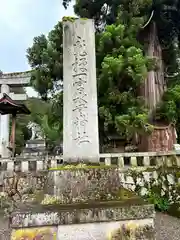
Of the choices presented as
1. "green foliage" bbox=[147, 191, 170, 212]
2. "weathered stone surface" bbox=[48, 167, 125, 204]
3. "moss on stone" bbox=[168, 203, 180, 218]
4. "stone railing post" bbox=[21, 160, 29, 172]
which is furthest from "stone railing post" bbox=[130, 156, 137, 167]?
"weathered stone surface" bbox=[48, 167, 125, 204]

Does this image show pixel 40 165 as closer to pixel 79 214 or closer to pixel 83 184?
pixel 83 184

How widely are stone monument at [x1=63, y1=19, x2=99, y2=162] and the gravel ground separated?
8.05 ft

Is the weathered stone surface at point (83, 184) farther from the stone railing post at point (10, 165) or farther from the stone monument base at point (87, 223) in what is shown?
the stone railing post at point (10, 165)

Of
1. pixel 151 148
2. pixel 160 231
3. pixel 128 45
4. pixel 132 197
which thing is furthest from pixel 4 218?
pixel 128 45

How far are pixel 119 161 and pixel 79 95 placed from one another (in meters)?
3.69

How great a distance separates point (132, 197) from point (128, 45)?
23.6ft

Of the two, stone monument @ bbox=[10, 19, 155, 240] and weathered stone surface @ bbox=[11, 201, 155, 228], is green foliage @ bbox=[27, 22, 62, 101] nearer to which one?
stone monument @ bbox=[10, 19, 155, 240]

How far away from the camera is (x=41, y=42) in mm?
10703

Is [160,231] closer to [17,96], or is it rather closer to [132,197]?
[132,197]

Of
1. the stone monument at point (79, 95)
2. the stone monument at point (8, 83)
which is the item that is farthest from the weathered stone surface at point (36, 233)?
the stone monument at point (8, 83)

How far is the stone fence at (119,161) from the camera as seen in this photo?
6398mm

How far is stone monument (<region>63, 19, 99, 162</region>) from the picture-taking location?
320cm

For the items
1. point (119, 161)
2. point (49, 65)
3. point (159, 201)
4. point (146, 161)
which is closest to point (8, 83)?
point (49, 65)

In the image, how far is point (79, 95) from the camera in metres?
3.35
